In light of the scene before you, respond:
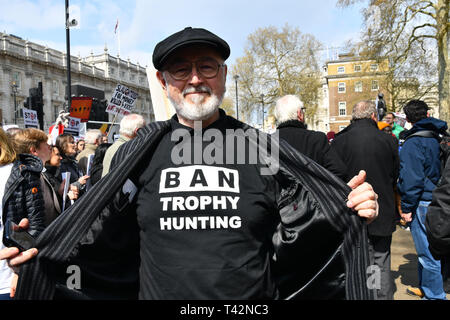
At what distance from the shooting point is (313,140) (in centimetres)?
341

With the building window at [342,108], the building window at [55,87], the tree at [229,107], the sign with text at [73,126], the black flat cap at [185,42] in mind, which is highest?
the building window at [55,87]

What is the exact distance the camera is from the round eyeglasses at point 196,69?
1.94m

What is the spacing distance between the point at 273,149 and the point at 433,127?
2.96 meters

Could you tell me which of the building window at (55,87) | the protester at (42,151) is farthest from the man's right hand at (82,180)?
the building window at (55,87)

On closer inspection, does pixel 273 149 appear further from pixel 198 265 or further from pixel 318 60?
pixel 318 60

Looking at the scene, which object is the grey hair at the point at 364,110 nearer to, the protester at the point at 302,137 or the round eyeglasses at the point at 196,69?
the protester at the point at 302,137

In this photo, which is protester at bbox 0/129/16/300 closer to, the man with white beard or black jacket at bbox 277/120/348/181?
the man with white beard

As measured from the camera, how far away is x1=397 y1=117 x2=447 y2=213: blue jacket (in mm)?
3902

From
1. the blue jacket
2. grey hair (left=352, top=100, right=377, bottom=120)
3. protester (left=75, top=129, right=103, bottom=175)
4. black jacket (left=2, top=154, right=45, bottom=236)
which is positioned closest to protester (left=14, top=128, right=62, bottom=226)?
black jacket (left=2, top=154, right=45, bottom=236)

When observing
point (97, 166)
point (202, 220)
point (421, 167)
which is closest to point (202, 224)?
point (202, 220)

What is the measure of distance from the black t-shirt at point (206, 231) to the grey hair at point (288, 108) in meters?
2.00

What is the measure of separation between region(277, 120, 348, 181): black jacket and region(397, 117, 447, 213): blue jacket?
1063 millimetres
